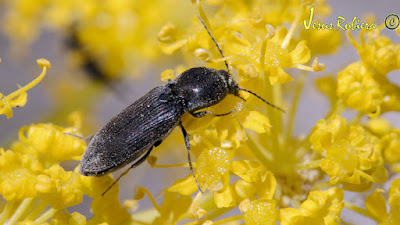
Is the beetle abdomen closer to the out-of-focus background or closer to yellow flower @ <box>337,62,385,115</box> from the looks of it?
yellow flower @ <box>337,62,385,115</box>

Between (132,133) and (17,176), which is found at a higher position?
(17,176)

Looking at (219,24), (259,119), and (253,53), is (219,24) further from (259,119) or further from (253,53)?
(259,119)

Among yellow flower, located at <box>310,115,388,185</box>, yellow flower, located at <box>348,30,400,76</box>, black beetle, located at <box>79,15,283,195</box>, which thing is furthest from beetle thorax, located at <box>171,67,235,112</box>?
yellow flower, located at <box>348,30,400,76</box>

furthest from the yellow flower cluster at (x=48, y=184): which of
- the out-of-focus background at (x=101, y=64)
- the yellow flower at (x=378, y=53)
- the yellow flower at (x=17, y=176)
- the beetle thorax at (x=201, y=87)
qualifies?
the out-of-focus background at (x=101, y=64)

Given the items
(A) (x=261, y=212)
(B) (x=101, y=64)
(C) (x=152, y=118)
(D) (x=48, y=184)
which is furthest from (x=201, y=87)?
(B) (x=101, y=64)

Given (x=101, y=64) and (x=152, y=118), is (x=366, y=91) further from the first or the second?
(x=101, y=64)

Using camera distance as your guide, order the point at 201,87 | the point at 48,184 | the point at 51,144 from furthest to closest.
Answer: the point at 201,87, the point at 51,144, the point at 48,184

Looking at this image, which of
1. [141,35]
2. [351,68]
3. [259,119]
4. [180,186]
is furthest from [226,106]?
[141,35]
